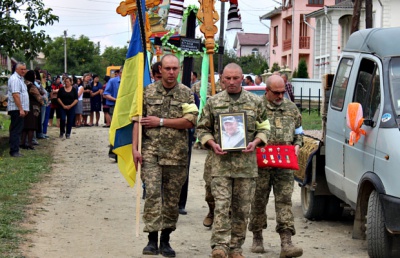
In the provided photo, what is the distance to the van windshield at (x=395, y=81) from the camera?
8.55m

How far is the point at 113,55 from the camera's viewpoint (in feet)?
371

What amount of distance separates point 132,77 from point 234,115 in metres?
1.61

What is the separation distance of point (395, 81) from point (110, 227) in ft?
12.8

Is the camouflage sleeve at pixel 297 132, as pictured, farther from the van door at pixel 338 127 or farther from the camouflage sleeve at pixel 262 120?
the van door at pixel 338 127

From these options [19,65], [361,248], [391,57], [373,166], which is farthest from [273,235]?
[19,65]

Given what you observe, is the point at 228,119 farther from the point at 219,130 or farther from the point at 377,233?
the point at 377,233

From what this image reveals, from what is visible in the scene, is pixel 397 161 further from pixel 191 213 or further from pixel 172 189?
pixel 191 213

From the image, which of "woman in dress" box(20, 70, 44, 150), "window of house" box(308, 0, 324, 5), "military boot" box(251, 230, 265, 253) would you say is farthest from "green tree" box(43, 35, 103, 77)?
"military boot" box(251, 230, 265, 253)

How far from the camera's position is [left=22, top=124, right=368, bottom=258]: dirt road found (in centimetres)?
896

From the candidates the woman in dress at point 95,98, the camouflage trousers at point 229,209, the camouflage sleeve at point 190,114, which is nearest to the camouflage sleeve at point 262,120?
the camouflage trousers at point 229,209

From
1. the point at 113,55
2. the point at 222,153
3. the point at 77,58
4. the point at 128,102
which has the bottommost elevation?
the point at 222,153

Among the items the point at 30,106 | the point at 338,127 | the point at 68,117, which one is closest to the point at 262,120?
the point at 338,127

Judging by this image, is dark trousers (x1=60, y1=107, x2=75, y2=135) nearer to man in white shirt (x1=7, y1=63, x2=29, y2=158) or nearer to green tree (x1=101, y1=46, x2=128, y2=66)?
man in white shirt (x1=7, y1=63, x2=29, y2=158)

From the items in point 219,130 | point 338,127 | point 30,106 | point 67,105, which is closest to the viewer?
point 219,130
